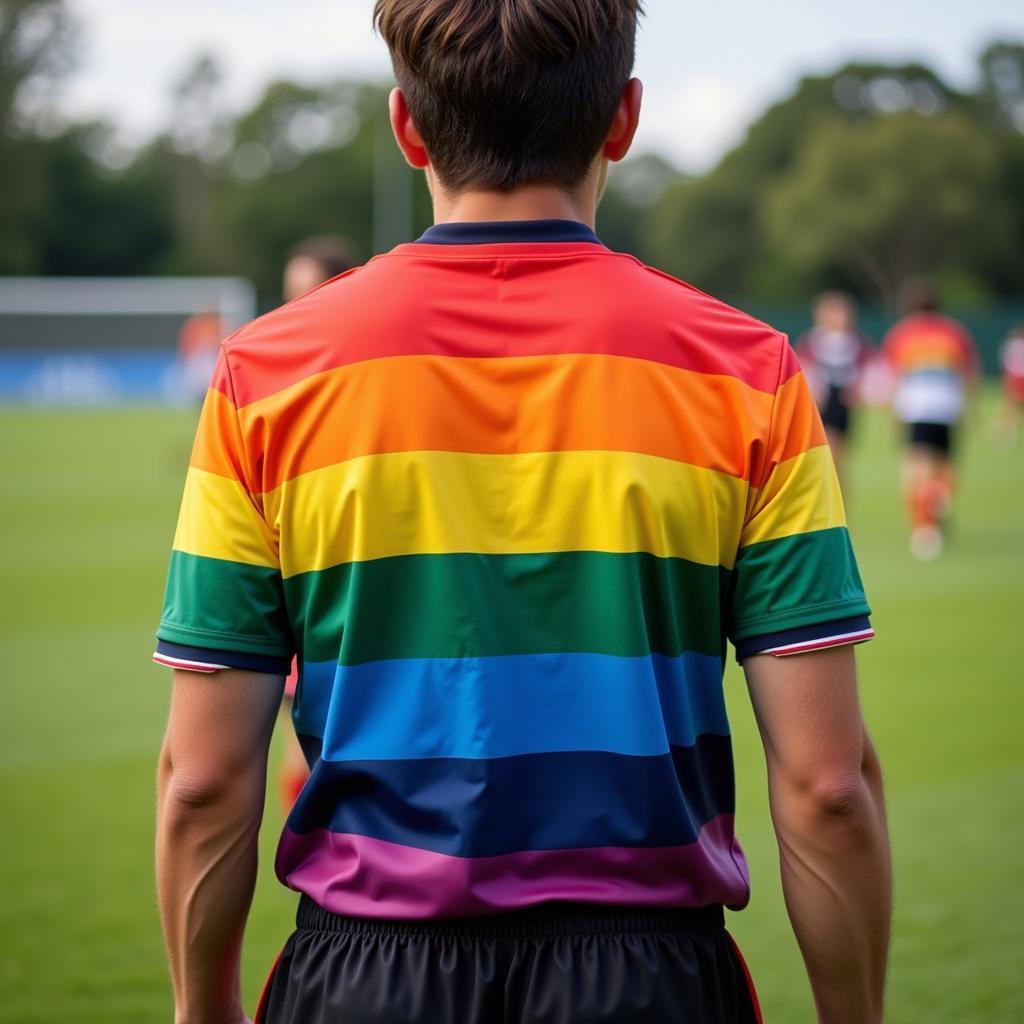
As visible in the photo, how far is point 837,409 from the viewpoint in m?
13.8

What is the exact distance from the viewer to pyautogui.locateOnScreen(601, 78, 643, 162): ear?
5.51 feet

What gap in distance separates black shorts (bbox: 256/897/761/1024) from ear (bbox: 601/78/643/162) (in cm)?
94

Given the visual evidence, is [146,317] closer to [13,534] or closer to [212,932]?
[13,534]

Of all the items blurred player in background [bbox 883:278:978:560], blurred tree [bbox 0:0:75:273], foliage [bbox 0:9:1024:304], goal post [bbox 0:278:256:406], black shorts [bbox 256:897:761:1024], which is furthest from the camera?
foliage [bbox 0:9:1024:304]

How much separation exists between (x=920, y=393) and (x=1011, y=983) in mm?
9237

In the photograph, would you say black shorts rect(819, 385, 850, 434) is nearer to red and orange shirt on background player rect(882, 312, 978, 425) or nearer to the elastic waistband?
red and orange shirt on background player rect(882, 312, 978, 425)

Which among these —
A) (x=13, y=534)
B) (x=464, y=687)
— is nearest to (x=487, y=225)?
(x=464, y=687)

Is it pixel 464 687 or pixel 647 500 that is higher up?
pixel 647 500

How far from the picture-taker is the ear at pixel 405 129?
1.68 meters

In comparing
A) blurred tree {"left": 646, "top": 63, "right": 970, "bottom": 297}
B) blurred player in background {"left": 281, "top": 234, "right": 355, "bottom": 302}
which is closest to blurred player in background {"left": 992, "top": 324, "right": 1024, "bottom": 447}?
blurred player in background {"left": 281, "top": 234, "right": 355, "bottom": 302}

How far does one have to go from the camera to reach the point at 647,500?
1.55m

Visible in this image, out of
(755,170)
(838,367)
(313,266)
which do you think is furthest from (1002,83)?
(313,266)

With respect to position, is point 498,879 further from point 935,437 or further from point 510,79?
point 935,437

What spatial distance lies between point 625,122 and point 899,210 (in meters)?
67.6
